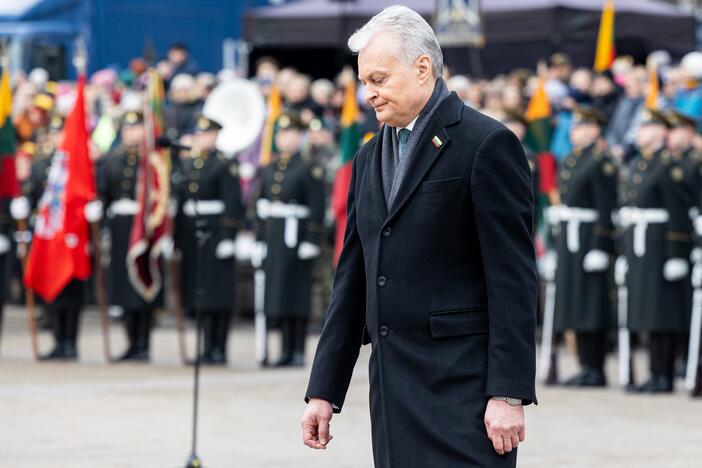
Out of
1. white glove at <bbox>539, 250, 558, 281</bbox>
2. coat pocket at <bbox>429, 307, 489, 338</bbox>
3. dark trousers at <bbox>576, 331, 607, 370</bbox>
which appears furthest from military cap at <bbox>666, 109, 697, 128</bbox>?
coat pocket at <bbox>429, 307, 489, 338</bbox>

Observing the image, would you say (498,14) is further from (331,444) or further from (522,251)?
(522,251)

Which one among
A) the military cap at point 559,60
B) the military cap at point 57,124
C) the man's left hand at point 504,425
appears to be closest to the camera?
the man's left hand at point 504,425

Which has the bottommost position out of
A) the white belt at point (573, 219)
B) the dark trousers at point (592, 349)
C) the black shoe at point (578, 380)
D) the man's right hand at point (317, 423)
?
the black shoe at point (578, 380)

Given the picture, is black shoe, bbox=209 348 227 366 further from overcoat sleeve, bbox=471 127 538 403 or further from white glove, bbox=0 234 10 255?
overcoat sleeve, bbox=471 127 538 403

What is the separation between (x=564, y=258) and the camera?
1247cm

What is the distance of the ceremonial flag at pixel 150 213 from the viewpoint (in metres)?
13.6

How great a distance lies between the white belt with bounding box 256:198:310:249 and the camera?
44.2 feet

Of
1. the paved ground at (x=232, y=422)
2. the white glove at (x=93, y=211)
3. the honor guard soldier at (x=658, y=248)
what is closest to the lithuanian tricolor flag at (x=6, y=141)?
the white glove at (x=93, y=211)

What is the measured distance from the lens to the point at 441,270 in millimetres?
4371

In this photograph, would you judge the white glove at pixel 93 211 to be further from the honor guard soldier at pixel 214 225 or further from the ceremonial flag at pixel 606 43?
the ceremonial flag at pixel 606 43

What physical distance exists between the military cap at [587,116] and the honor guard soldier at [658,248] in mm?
433

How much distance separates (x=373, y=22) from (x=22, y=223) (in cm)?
1087

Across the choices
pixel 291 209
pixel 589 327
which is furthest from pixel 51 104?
pixel 589 327

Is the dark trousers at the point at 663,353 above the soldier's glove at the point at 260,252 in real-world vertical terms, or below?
below
